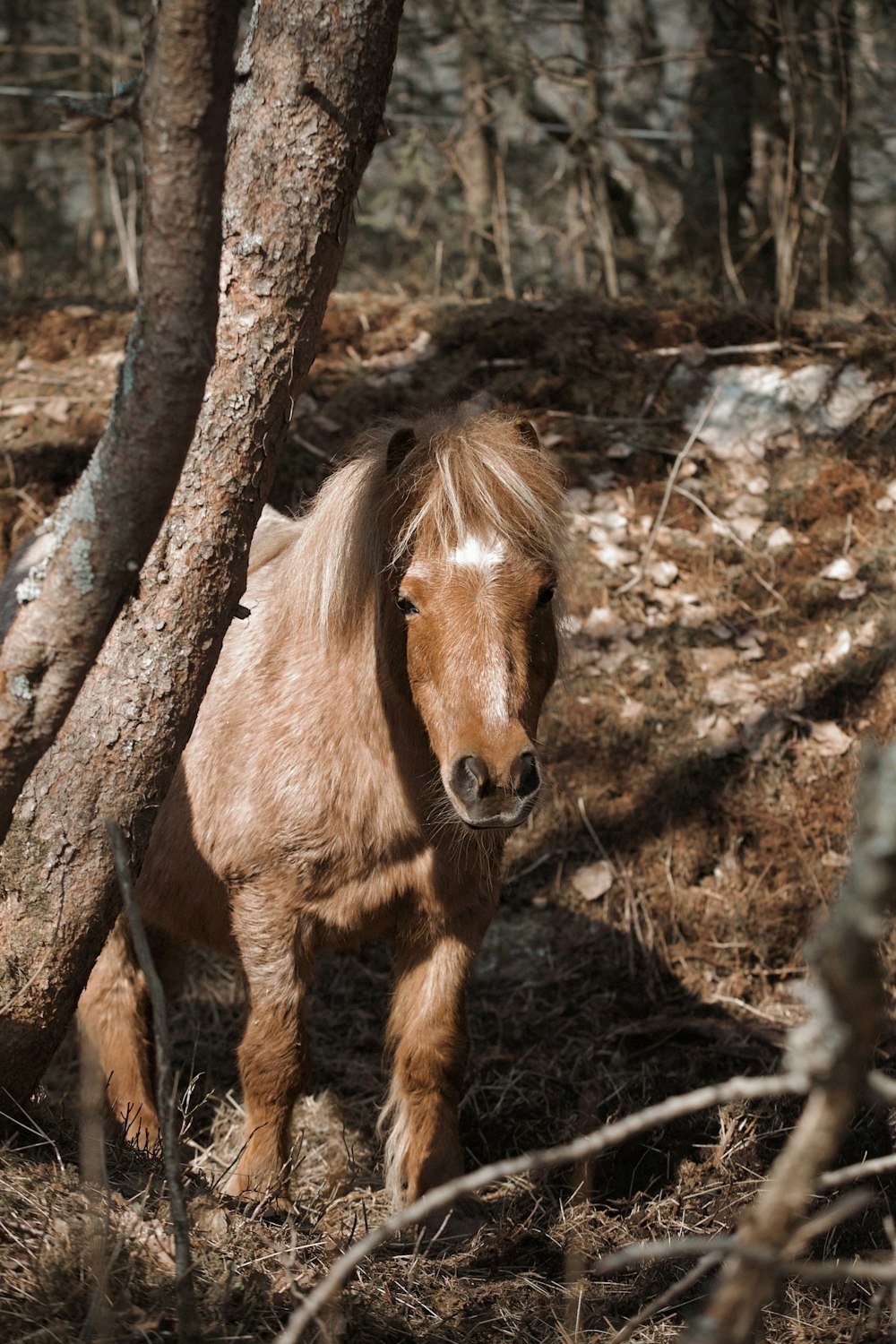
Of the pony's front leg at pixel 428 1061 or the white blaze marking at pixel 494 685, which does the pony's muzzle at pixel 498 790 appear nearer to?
the white blaze marking at pixel 494 685

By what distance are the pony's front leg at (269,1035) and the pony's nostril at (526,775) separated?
114cm

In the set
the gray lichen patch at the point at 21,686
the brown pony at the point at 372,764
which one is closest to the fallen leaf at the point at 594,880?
the brown pony at the point at 372,764

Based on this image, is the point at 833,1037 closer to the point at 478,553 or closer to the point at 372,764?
the point at 478,553

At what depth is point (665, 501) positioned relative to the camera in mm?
6188

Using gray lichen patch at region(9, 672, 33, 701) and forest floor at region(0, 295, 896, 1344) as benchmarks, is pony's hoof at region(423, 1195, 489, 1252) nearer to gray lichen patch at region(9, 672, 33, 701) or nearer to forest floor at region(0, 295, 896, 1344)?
forest floor at region(0, 295, 896, 1344)

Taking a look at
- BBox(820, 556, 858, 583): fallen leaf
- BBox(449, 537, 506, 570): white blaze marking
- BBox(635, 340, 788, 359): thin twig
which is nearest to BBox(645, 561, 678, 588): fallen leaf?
BBox(820, 556, 858, 583): fallen leaf

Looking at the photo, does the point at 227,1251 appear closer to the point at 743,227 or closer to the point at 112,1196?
the point at 112,1196

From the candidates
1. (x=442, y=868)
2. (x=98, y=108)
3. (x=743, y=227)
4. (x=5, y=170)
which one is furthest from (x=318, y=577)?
(x=5, y=170)

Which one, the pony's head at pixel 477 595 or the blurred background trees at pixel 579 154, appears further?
the blurred background trees at pixel 579 154

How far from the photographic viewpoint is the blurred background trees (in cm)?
821

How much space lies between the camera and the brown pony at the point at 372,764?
3082mm

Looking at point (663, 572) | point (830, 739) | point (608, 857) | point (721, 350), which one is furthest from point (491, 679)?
point (721, 350)

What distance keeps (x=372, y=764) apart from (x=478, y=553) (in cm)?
79

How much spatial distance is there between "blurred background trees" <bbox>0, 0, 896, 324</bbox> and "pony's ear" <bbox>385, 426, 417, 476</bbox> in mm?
4394
